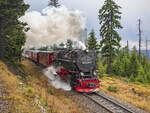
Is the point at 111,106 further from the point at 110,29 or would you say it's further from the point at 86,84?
the point at 110,29

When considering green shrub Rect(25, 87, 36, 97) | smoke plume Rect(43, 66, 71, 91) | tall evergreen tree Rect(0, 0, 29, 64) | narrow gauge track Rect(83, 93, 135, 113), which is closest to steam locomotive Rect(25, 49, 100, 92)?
smoke plume Rect(43, 66, 71, 91)

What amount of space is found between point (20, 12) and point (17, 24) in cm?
117

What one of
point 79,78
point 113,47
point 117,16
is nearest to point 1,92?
point 79,78

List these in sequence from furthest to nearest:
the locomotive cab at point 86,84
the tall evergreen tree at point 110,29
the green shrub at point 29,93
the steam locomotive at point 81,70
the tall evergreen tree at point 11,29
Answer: the tall evergreen tree at point 110,29 < the tall evergreen tree at point 11,29 < the steam locomotive at point 81,70 < the locomotive cab at point 86,84 < the green shrub at point 29,93

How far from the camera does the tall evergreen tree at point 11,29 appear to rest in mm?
12825

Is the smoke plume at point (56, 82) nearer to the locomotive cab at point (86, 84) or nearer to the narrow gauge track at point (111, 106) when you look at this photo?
the locomotive cab at point (86, 84)

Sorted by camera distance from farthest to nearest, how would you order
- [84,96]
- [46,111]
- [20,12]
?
1. [20,12]
2. [84,96]
3. [46,111]

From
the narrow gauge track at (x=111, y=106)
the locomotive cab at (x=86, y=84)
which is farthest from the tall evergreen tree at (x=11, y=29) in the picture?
the narrow gauge track at (x=111, y=106)

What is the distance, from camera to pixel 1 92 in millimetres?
6801

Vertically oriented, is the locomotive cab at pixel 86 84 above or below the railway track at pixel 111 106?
above

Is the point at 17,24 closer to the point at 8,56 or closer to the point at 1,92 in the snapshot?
the point at 8,56

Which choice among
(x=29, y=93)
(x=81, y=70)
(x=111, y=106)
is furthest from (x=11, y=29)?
(x=111, y=106)

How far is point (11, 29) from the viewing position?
13.0 metres

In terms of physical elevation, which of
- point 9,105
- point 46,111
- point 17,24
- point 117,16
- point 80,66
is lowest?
point 46,111
